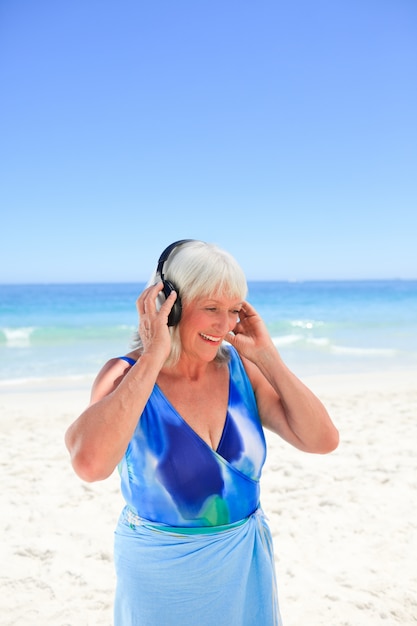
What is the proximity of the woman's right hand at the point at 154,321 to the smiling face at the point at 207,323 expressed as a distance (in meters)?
0.12

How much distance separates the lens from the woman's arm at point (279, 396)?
211 centimetres

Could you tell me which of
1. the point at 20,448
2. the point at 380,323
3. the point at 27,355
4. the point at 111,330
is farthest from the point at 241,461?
the point at 380,323

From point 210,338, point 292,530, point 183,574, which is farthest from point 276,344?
point 183,574

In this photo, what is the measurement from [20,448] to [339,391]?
21.0ft

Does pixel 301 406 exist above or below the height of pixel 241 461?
above

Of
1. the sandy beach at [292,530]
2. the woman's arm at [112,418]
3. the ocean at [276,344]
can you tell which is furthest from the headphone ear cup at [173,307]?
the ocean at [276,344]

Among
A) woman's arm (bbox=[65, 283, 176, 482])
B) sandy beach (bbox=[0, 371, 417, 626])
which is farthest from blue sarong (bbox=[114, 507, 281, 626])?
sandy beach (bbox=[0, 371, 417, 626])

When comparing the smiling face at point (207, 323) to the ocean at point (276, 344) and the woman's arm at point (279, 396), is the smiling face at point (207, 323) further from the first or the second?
the ocean at point (276, 344)

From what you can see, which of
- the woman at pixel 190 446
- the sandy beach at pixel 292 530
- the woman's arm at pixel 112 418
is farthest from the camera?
the sandy beach at pixel 292 530

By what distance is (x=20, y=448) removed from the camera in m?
6.93

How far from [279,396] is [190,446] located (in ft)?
1.53

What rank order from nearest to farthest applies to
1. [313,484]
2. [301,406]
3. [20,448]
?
[301,406] → [313,484] → [20,448]

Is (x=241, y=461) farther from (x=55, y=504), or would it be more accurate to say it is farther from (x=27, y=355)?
(x=27, y=355)

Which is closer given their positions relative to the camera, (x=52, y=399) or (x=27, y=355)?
(x=52, y=399)
